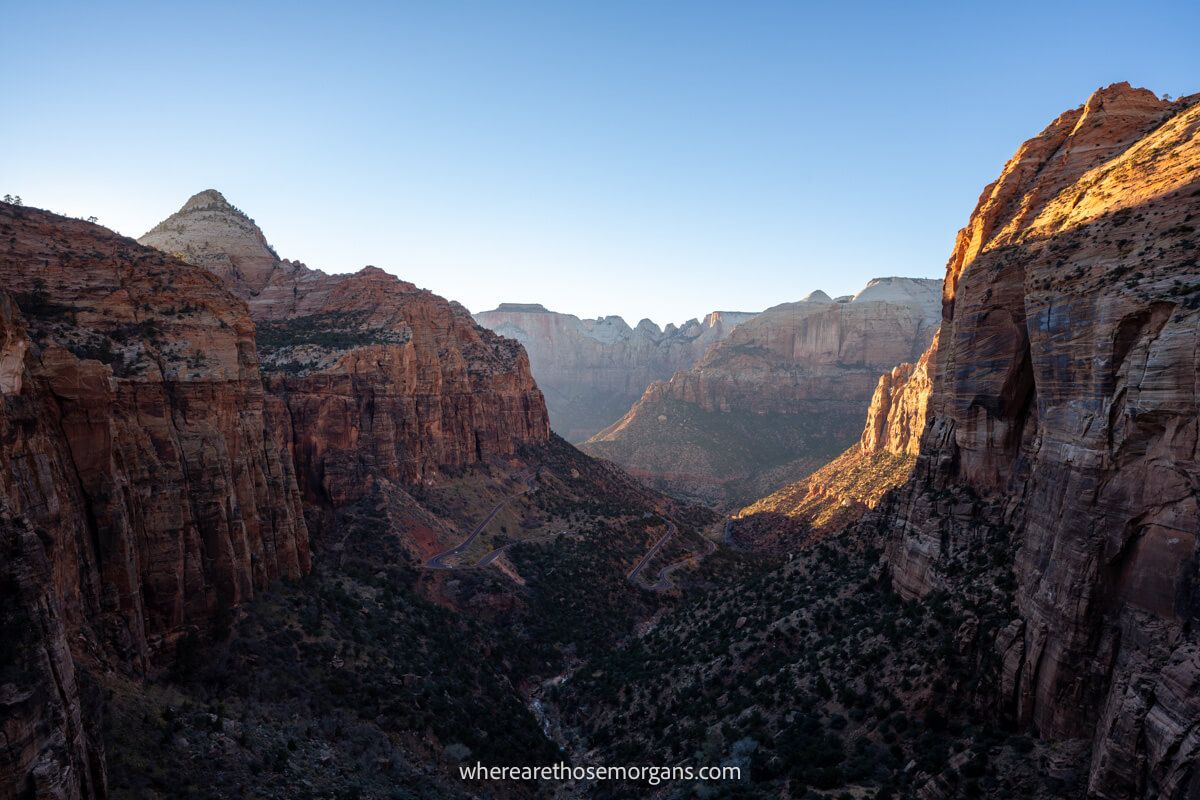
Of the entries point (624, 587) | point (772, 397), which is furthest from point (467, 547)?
point (772, 397)

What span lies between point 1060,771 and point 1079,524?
23.1ft

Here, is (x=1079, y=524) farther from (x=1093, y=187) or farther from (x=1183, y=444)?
(x=1093, y=187)

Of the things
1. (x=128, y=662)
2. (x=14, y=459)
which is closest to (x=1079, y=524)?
(x=14, y=459)

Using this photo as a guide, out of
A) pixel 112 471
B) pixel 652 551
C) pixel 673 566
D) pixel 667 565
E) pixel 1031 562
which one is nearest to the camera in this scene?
pixel 1031 562

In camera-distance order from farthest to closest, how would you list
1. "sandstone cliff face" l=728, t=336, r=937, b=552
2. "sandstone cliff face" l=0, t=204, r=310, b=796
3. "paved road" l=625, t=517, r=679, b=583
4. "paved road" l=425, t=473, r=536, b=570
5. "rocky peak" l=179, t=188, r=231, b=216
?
"rocky peak" l=179, t=188, r=231, b=216, "sandstone cliff face" l=728, t=336, r=937, b=552, "paved road" l=625, t=517, r=679, b=583, "paved road" l=425, t=473, r=536, b=570, "sandstone cliff face" l=0, t=204, r=310, b=796

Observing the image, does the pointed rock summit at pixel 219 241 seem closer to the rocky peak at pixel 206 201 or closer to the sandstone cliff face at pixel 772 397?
the rocky peak at pixel 206 201

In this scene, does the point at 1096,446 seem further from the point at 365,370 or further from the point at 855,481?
the point at 855,481

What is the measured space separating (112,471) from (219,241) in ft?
219

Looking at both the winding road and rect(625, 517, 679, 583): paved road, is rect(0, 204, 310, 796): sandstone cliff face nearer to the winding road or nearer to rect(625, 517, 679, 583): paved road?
rect(625, 517, 679, 583): paved road

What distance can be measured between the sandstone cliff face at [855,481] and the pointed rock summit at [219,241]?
7121 centimetres

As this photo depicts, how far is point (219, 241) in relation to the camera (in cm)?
7931

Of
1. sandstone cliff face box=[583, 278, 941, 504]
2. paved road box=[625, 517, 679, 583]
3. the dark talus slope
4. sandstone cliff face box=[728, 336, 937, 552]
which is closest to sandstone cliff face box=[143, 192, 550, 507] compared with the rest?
paved road box=[625, 517, 679, 583]

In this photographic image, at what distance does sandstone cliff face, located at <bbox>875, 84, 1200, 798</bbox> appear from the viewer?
1523cm

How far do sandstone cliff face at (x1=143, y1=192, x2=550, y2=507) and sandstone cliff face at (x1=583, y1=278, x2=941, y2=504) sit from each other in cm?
5755
